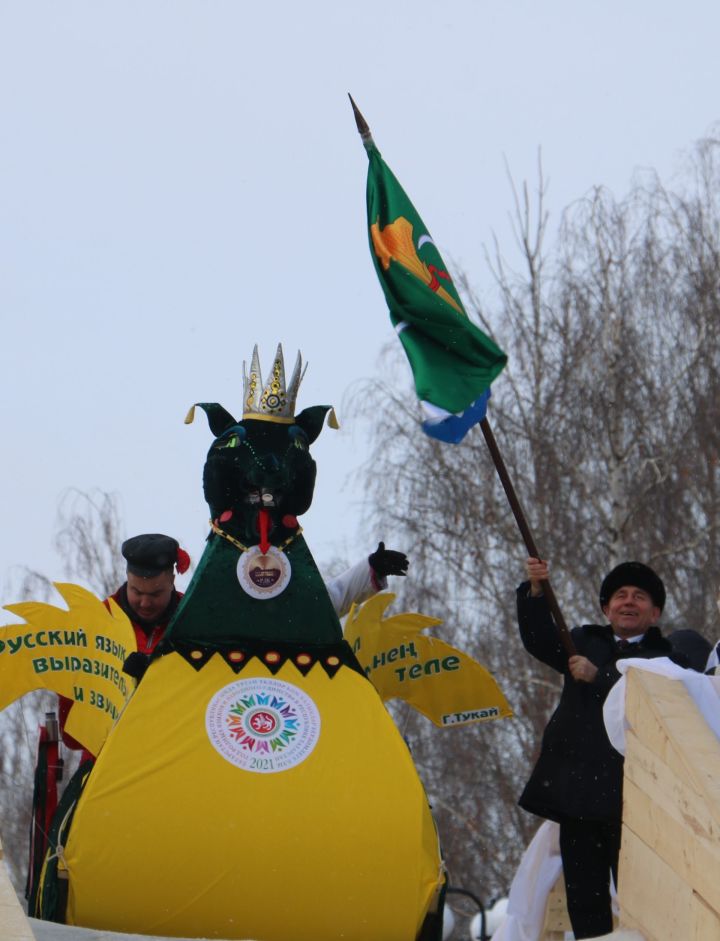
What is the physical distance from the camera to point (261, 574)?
22.0ft

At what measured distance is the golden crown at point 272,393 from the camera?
6.99 m

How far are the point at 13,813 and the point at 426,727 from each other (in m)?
5.96

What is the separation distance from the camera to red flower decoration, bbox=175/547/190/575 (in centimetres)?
720

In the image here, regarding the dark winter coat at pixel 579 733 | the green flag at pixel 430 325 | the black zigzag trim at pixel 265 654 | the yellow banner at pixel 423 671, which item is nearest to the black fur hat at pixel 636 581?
the dark winter coat at pixel 579 733

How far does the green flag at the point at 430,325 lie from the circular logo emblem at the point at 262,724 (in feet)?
3.91

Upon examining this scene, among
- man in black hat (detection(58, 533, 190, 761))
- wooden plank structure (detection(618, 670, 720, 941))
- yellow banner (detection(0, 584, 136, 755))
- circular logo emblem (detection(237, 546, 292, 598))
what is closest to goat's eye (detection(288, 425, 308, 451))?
circular logo emblem (detection(237, 546, 292, 598))

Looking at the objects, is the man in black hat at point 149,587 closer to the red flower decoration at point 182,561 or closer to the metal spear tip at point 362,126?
the red flower decoration at point 182,561

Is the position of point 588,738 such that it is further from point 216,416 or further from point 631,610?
point 216,416

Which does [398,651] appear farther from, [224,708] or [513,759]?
[513,759]

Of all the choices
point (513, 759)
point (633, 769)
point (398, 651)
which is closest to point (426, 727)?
point (513, 759)

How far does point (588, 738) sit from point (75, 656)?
196 cm

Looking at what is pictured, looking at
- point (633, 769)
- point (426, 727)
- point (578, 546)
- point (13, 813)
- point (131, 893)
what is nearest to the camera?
point (633, 769)

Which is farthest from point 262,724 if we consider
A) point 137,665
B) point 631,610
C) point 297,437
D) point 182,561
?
point 631,610

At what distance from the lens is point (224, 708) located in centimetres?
650
